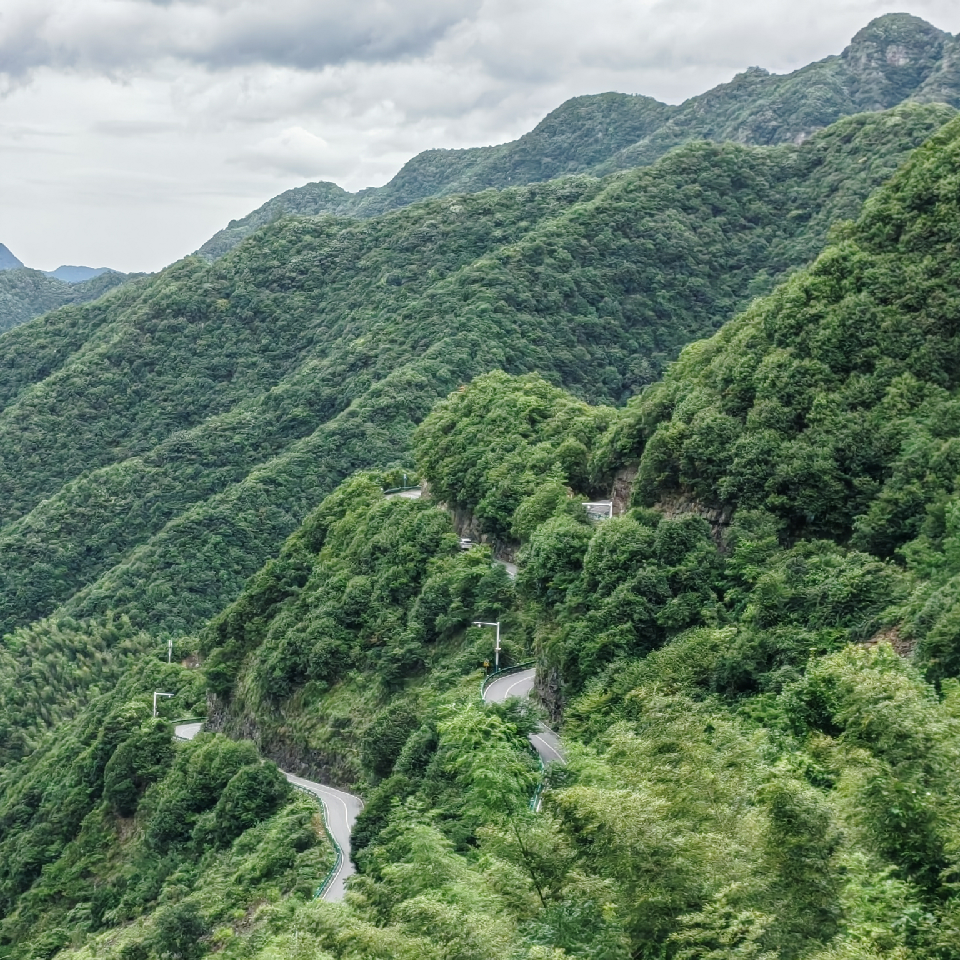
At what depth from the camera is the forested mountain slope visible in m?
96.9

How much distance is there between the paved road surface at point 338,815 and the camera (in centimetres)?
3127

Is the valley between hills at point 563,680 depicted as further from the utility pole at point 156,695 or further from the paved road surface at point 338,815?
the utility pole at point 156,695

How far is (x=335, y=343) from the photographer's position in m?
124

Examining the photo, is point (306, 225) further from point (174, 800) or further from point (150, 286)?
point (174, 800)

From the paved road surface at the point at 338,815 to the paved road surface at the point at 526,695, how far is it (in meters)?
5.61

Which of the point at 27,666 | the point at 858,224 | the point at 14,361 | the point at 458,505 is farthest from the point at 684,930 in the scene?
the point at 14,361

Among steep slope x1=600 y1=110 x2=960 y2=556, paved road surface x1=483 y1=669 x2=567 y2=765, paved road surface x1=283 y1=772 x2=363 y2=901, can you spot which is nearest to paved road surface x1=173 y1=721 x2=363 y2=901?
paved road surface x1=283 y1=772 x2=363 y2=901

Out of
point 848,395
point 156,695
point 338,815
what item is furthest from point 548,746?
point 156,695

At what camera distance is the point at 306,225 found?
148125 mm

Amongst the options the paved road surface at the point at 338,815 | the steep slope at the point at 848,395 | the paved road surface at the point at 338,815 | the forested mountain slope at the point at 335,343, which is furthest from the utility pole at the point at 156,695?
the steep slope at the point at 848,395

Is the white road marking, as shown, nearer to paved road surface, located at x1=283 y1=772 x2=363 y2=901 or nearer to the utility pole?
paved road surface, located at x1=283 y1=772 x2=363 y2=901

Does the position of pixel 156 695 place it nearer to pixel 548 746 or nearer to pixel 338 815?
pixel 338 815

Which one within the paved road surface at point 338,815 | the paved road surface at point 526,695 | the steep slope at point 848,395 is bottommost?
the paved road surface at point 338,815

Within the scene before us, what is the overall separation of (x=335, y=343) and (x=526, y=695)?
90.4 meters
